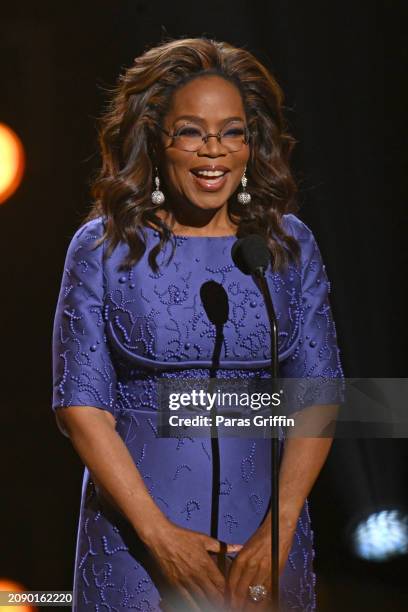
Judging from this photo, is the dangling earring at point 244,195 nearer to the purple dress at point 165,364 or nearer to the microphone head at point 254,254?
the purple dress at point 165,364

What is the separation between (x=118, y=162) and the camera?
2004mm

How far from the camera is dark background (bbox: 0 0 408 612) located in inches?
83.4

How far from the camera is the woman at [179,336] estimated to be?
1910 millimetres

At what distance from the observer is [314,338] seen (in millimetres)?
A: 2004

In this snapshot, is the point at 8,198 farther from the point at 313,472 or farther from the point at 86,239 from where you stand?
the point at 313,472

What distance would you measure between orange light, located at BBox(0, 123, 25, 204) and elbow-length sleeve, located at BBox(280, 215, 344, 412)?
0.62 metres

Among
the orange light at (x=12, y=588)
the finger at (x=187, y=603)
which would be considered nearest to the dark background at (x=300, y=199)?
the orange light at (x=12, y=588)

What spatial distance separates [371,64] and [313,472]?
2.96 feet

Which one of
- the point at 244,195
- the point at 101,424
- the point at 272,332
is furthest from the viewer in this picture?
the point at 244,195

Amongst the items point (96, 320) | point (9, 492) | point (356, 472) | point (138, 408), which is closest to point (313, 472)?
point (356, 472)

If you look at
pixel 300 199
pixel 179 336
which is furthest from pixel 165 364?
pixel 300 199

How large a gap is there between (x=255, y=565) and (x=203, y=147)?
2.68ft

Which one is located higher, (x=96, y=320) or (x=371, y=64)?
(x=371, y=64)

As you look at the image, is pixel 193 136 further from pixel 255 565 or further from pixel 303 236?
pixel 255 565
